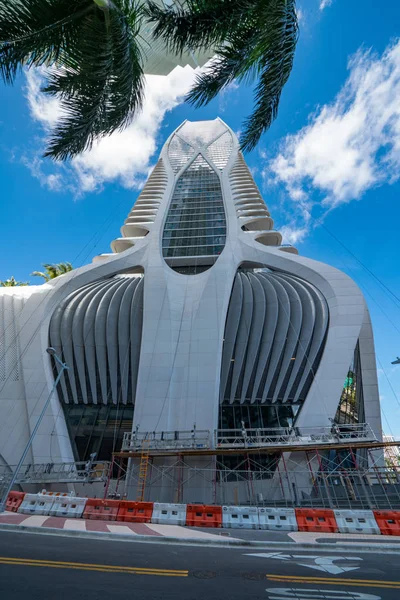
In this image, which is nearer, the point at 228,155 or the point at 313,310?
the point at 313,310

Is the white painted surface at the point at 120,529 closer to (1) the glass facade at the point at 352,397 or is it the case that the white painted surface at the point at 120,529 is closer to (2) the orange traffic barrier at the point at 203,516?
(2) the orange traffic barrier at the point at 203,516

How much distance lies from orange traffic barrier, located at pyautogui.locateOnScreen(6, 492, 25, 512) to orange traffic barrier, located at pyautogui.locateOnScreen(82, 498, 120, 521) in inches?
117

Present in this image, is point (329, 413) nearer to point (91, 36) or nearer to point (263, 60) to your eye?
point (263, 60)

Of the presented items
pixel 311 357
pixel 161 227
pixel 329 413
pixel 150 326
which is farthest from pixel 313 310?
pixel 161 227

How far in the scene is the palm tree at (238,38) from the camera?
310 inches

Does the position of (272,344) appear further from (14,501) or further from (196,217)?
(196,217)

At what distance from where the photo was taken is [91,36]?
7.97 meters

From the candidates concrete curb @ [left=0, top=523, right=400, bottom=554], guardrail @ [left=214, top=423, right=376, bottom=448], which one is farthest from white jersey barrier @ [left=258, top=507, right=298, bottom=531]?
guardrail @ [left=214, top=423, right=376, bottom=448]

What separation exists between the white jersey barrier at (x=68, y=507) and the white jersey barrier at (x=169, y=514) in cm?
269

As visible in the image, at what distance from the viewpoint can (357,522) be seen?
9797mm

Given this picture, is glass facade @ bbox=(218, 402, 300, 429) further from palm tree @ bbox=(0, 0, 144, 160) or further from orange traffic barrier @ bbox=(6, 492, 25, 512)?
palm tree @ bbox=(0, 0, 144, 160)

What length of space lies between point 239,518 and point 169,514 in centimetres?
235

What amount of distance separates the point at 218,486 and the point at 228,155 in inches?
1971

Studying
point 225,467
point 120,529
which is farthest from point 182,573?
point 225,467
